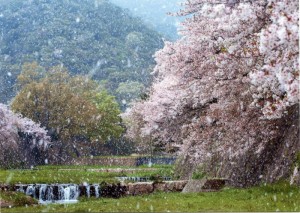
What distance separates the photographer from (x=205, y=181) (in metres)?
20.3

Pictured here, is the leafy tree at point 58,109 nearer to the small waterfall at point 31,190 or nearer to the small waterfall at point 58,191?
the small waterfall at point 58,191

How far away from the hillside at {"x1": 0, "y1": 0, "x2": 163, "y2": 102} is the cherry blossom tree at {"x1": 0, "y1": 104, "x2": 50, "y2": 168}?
134 ft

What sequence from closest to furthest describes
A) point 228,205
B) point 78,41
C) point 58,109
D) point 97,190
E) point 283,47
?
point 283,47, point 228,205, point 97,190, point 58,109, point 78,41

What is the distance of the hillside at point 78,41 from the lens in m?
118

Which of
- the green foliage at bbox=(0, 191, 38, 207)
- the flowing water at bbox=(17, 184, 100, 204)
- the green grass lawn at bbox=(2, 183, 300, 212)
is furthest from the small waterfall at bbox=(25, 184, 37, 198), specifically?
the green grass lawn at bbox=(2, 183, 300, 212)

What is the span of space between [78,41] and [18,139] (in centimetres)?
8159

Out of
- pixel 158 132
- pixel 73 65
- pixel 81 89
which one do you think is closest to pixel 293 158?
pixel 158 132

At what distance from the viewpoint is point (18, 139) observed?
184 feet

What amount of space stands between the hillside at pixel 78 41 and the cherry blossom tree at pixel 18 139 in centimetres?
4095

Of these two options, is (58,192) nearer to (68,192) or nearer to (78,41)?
(68,192)

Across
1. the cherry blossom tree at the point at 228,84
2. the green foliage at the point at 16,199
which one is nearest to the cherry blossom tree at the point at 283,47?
the cherry blossom tree at the point at 228,84

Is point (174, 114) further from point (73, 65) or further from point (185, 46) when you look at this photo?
point (73, 65)

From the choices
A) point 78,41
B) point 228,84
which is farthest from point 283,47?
point 78,41

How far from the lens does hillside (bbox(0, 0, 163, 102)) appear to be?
388 feet
